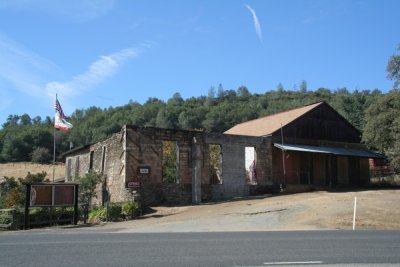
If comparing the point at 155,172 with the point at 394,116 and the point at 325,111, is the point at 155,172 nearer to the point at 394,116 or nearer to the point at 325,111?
the point at 325,111

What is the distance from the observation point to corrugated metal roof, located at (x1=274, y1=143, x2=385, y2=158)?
28670mm

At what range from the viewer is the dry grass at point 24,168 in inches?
2748

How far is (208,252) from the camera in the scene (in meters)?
9.30

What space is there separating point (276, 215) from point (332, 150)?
12.5 metres

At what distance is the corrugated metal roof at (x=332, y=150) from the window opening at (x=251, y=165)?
69.8 inches

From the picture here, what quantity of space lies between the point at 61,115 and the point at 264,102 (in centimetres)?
7052

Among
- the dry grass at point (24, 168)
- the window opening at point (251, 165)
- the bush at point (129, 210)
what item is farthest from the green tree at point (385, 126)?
the dry grass at point (24, 168)

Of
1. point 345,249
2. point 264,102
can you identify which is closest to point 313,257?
point 345,249

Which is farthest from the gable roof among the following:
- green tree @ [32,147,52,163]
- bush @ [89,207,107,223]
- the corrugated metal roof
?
green tree @ [32,147,52,163]

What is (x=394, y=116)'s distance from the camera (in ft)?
104

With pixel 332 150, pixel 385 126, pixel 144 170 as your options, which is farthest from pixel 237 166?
pixel 385 126

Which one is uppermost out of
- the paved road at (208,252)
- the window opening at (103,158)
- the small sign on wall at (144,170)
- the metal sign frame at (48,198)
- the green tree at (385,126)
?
the green tree at (385,126)

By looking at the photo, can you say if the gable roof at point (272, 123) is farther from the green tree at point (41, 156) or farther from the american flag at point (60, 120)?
the green tree at point (41, 156)

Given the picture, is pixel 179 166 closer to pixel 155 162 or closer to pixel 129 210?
pixel 155 162
